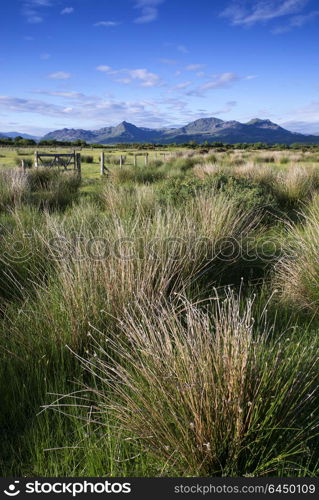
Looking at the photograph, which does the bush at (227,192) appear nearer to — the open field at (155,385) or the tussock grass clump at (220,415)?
the open field at (155,385)

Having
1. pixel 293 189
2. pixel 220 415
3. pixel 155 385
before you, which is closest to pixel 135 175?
pixel 293 189

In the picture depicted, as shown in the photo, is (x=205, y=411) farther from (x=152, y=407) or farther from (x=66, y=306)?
(x=66, y=306)

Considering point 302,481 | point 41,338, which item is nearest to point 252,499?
point 302,481

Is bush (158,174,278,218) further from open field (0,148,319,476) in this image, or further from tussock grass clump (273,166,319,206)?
open field (0,148,319,476)

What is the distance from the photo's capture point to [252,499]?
1.57 meters
